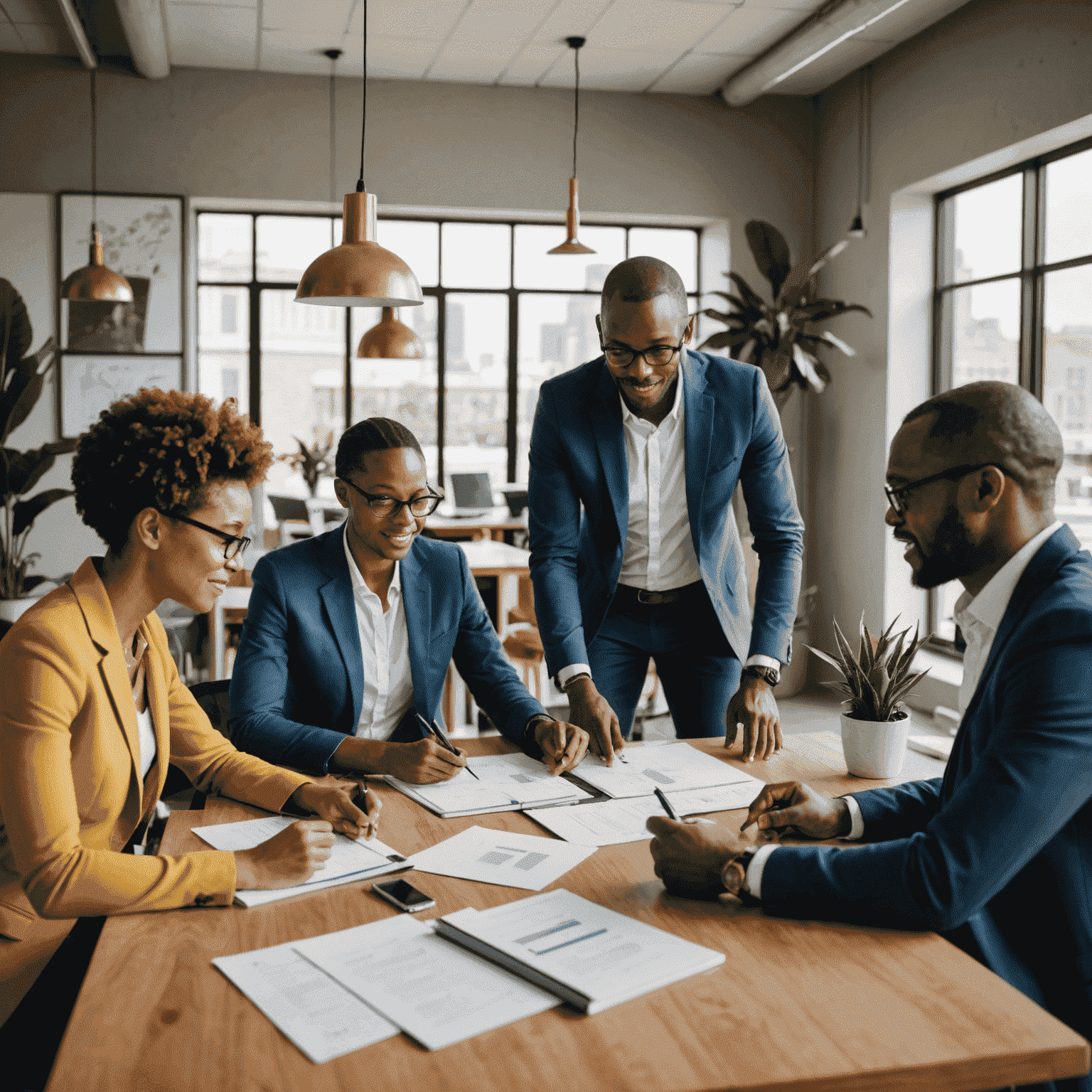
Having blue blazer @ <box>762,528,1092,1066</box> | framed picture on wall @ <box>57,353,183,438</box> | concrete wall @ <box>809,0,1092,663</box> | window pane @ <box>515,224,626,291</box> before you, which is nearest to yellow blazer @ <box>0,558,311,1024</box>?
blue blazer @ <box>762,528,1092,1066</box>

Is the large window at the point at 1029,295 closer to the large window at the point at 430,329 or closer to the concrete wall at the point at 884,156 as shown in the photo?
the concrete wall at the point at 884,156

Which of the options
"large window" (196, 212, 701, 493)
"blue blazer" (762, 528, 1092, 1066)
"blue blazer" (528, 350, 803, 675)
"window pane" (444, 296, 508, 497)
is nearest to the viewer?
"blue blazer" (762, 528, 1092, 1066)

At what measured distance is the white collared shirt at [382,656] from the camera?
219 cm

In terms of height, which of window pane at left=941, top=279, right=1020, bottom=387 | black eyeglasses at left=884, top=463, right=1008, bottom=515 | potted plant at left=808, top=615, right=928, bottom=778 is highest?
window pane at left=941, top=279, right=1020, bottom=387

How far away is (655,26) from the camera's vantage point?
5.55 m

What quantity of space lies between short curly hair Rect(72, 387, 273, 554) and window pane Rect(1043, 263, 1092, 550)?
4175mm

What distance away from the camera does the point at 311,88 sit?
634 cm

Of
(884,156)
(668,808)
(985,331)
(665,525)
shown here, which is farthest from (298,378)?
(668,808)

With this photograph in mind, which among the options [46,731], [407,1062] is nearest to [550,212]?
[46,731]

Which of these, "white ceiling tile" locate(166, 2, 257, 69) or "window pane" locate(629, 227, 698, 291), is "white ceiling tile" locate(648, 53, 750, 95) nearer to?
"window pane" locate(629, 227, 698, 291)

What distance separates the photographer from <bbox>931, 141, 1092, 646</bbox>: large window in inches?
190

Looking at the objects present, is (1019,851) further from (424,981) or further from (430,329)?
(430,329)

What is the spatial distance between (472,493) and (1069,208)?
12.2 ft

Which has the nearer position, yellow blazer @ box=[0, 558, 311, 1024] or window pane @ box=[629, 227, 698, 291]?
yellow blazer @ box=[0, 558, 311, 1024]
